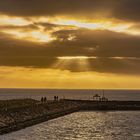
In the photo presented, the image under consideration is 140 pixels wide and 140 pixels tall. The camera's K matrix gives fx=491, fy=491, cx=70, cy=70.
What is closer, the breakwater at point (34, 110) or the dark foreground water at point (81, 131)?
the dark foreground water at point (81, 131)

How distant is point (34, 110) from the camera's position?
8694cm

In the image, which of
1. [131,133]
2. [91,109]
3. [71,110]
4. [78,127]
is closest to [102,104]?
[91,109]

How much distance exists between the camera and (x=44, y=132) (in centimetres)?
6512

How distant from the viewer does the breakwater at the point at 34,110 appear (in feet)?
224

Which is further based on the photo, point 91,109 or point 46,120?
point 91,109

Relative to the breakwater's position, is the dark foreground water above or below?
below

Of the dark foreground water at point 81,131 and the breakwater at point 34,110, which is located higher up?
the breakwater at point 34,110

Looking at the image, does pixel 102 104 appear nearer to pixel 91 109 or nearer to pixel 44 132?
pixel 91 109

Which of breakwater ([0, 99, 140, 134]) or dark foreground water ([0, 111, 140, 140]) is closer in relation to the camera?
dark foreground water ([0, 111, 140, 140])

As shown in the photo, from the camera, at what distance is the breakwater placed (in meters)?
68.4

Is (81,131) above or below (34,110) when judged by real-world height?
→ below

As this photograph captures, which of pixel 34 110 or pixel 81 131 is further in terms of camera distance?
pixel 34 110

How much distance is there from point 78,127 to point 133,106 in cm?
4832

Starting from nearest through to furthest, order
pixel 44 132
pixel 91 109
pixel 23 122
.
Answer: pixel 44 132, pixel 23 122, pixel 91 109
